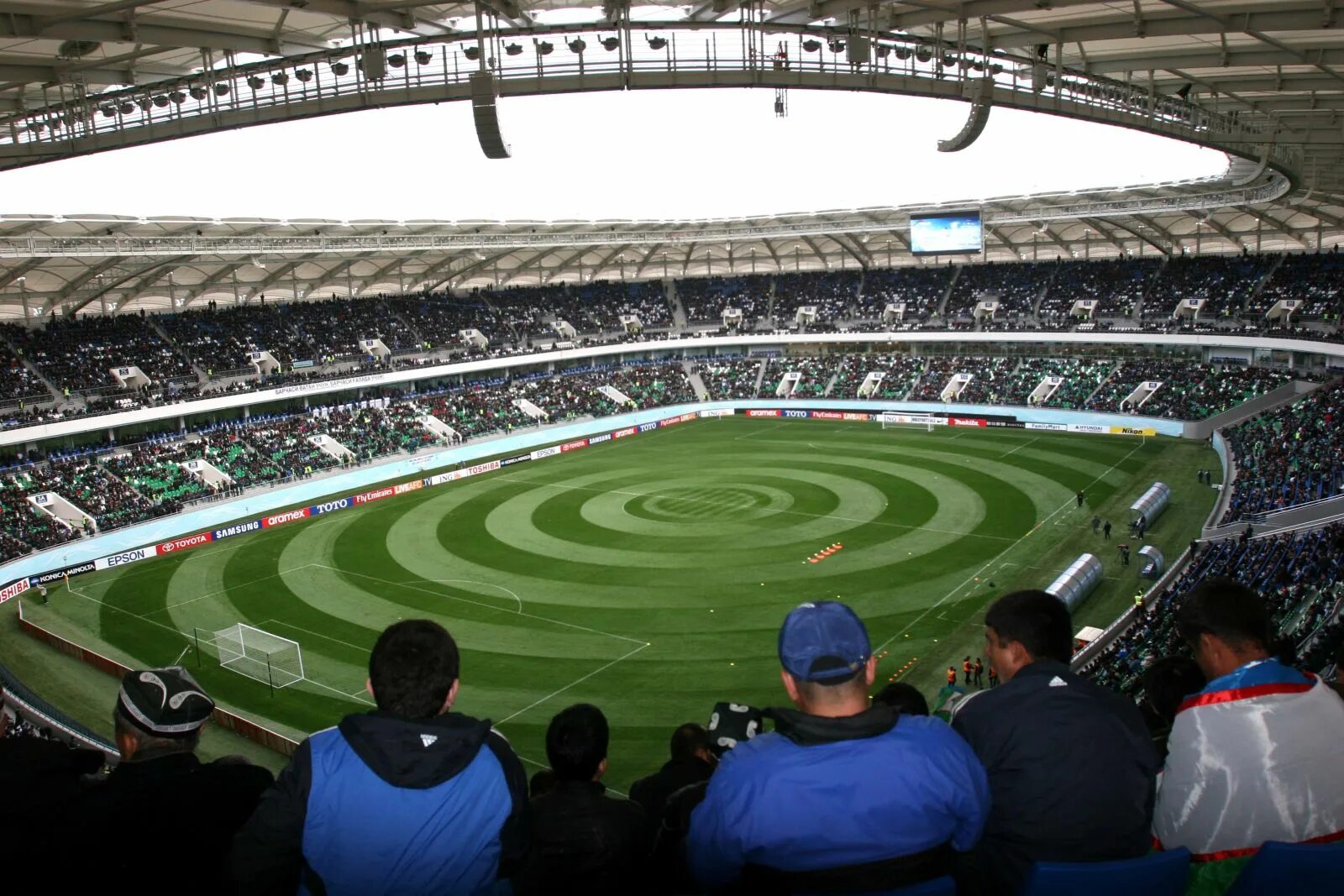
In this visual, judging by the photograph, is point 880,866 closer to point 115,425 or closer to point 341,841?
point 341,841

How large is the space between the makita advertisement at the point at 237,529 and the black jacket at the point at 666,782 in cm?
4104

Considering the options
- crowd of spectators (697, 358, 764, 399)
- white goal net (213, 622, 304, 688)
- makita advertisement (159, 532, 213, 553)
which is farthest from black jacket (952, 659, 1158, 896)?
crowd of spectators (697, 358, 764, 399)

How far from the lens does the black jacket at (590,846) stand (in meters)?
4.12

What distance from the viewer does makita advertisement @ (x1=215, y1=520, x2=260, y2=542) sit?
1649 inches

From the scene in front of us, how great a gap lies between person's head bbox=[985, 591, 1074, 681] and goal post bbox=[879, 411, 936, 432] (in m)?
57.4

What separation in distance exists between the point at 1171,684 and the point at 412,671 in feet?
13.9

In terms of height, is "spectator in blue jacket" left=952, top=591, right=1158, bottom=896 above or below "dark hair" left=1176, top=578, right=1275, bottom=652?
below

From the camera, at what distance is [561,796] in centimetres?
436

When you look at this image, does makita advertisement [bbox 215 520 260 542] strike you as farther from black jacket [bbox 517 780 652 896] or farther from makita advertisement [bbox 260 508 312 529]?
black jacket [bbox 517 780 652 896]

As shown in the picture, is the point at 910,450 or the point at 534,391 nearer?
the point at 910,450

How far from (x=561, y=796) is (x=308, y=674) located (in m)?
24.0

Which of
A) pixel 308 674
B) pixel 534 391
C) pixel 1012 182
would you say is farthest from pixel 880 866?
pixel 534 391

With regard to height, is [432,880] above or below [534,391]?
above

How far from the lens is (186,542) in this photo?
40.6m
